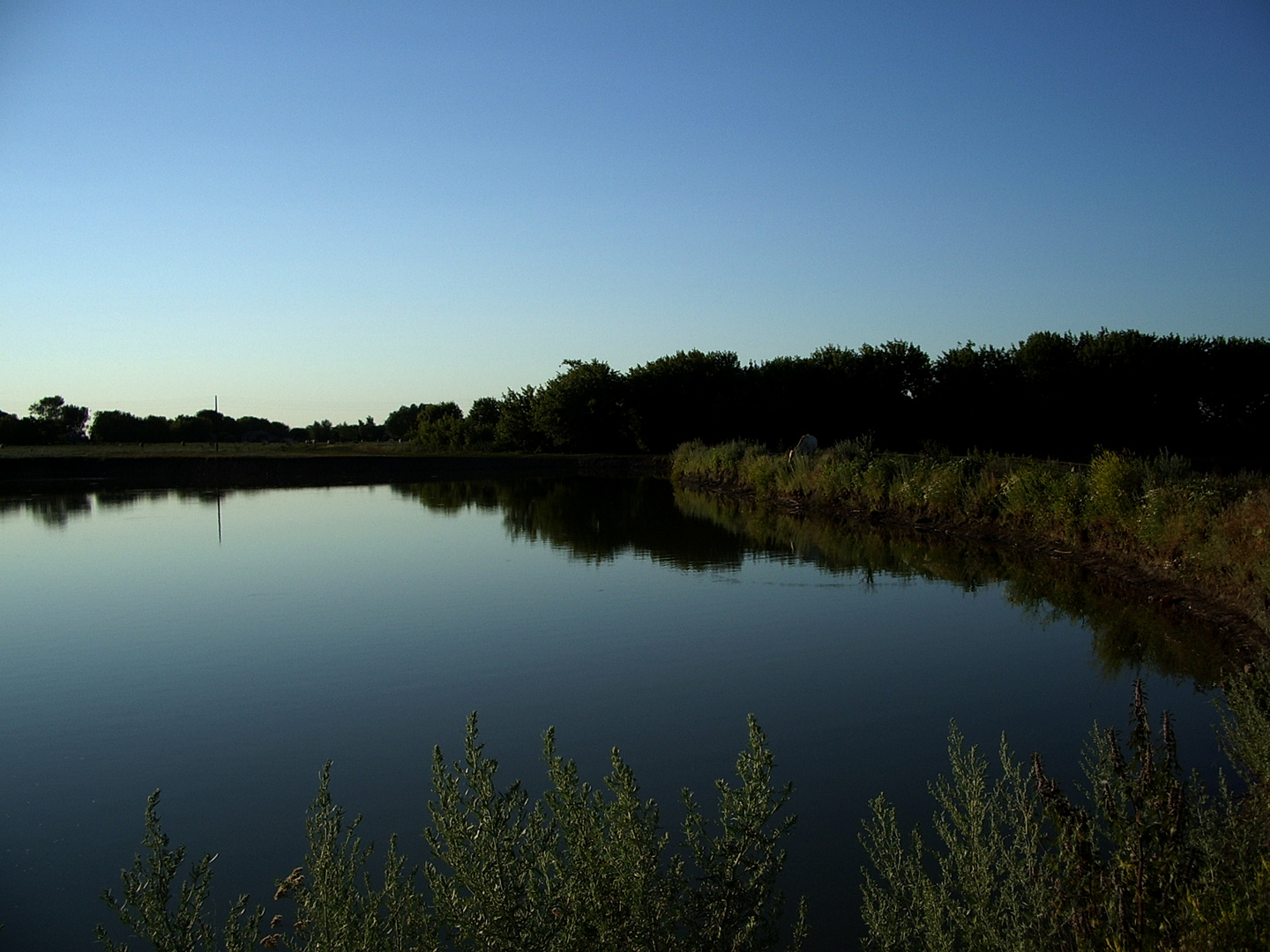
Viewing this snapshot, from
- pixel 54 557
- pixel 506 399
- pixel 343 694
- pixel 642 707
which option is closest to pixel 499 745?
pixel 642 707

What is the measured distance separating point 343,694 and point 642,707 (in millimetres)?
2675

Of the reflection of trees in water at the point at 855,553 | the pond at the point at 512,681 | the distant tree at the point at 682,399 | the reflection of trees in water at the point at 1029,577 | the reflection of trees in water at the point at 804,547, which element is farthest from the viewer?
the distant tree at the point at 682,399

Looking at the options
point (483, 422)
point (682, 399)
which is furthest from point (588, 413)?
point (483, 422)

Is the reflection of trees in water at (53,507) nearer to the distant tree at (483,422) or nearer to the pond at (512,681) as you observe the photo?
the pond at (512,681)

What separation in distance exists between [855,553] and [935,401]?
31915 millimetres

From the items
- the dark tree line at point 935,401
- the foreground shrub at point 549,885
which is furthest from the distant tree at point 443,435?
the foreground shrub at point 549,885

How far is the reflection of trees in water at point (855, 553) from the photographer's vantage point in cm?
1034

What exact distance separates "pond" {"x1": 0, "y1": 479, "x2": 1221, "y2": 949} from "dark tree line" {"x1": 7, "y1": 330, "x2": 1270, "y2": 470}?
95.1 ft

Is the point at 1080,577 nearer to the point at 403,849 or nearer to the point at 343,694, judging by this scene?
the point at 343,694

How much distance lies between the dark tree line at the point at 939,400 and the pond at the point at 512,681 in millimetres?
27027

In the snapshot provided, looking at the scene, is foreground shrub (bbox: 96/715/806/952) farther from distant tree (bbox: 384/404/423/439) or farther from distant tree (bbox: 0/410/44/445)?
distant tree (bbox: 384/404/423/439)

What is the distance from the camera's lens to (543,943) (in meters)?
3.20

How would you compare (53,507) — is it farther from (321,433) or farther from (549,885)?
(321,433)

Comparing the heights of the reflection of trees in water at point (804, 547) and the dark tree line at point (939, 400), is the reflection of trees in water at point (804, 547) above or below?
below
